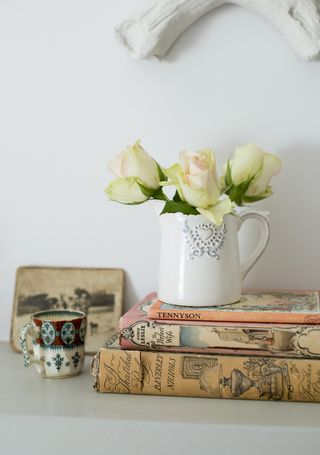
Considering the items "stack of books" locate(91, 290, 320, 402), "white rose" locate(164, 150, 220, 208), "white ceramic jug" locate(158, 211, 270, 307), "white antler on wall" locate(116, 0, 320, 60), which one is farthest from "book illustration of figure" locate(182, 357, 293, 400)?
"white antler on wall" locate(116, 0, 320, 60)

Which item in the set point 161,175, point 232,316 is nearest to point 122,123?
point 161,175

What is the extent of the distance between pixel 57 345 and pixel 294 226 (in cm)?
42

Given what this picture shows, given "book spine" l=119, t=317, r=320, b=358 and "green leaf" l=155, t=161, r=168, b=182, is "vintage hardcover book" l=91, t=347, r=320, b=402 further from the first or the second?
"green leaf" l=155, t=161, r=168, b=182

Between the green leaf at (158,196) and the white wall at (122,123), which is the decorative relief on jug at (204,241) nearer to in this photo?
the green leaf at (158,196)

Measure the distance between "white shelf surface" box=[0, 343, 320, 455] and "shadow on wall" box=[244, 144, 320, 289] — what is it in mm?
284

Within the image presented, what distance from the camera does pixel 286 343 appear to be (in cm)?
77

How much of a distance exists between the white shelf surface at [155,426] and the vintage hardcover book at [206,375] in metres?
0.01

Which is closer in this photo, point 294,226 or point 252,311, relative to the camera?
point 252,311

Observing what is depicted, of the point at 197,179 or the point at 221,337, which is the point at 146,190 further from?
the point at 221,337

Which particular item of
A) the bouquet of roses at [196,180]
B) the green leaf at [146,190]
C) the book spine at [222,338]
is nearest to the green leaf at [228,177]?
the bouquet of roses at [196,180]

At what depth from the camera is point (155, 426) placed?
2.27ft

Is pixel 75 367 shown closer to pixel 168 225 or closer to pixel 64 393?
pixel 64 393

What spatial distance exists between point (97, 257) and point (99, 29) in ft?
1.22

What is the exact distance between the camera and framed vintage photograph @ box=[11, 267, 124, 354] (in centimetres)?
100
